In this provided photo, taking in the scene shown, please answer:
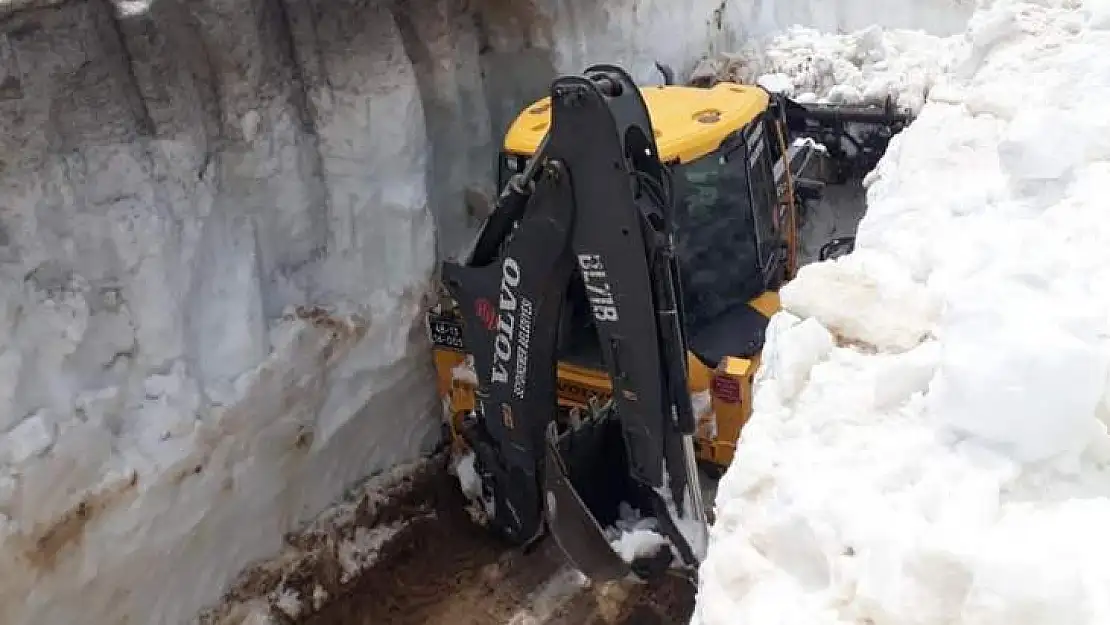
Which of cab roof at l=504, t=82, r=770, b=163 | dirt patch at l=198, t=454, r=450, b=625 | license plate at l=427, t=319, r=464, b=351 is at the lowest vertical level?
dirt patch at l=198, t=454, r=450, b=625

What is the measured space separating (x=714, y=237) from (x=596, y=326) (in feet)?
3.16

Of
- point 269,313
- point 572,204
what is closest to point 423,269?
point 269,313

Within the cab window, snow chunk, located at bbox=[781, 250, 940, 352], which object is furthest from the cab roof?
snow chunk, located at bbox=[781, 250, 940, 352]

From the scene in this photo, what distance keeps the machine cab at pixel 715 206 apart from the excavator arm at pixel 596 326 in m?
0.37

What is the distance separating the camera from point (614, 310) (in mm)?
3877

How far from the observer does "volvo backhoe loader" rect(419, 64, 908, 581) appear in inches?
149

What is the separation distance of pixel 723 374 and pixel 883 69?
3.64 meters

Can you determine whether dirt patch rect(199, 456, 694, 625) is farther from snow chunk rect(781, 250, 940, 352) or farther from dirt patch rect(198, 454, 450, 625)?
snow chunk rect(781, 250, 940, 352)

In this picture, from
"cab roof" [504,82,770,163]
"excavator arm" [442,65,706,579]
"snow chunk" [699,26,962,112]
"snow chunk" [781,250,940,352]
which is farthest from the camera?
"snow chunk" [699,26,962,112]

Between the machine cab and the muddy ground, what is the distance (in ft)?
3.12

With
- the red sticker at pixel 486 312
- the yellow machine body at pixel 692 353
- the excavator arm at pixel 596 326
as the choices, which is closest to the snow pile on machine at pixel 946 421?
the excavator arm at pixel 596 326

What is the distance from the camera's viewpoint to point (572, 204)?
152 inches

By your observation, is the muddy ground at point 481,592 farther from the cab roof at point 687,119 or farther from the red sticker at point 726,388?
the cab roof at point 687,119

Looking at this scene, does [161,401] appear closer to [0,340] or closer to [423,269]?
[0,340]
